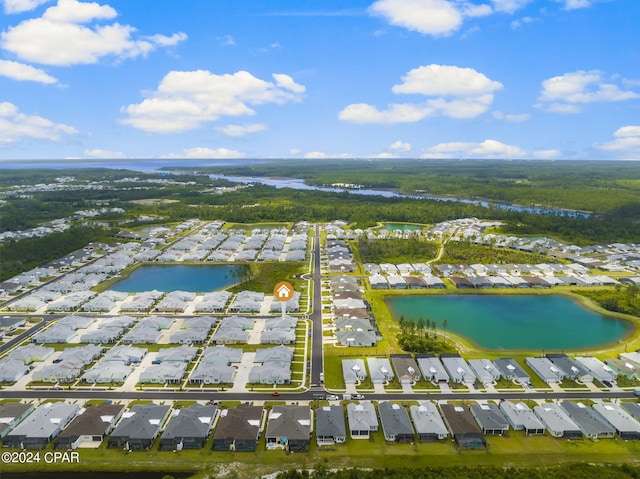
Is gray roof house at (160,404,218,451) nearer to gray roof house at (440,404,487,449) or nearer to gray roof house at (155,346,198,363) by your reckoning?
gray roof house at (155,346,198,363)

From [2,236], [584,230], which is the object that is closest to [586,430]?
[584,230]

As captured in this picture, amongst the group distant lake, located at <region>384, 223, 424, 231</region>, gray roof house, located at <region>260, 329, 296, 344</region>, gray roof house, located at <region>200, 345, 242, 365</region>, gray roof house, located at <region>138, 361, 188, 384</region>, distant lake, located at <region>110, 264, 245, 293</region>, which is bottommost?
gray roof house, located at <region>138, 361, 188, 384</region>

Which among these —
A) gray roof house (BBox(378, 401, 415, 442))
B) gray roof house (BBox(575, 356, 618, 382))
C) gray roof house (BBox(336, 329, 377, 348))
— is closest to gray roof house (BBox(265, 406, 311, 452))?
gray roof house (BBox(378, 401, 415, 442))

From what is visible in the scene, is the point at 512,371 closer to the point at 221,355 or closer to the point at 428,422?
the point at 428,422

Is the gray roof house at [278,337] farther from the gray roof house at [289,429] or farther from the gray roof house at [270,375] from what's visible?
the gray roof house at [289,429]

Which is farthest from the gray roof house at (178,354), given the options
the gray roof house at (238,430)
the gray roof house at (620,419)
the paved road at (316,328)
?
the gray roof house at (620,419)
